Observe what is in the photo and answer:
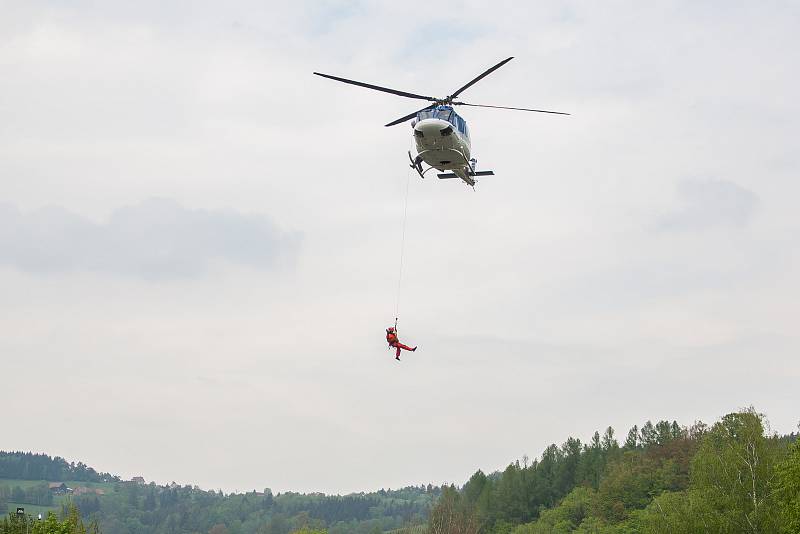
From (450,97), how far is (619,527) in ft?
246

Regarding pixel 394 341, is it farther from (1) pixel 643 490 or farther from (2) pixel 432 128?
(1) pixel 643 490

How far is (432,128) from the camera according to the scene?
47031 millimetres

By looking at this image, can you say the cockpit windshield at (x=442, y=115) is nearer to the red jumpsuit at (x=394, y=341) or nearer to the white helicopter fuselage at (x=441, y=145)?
the white helicopter fuselage at (x=441, y=145)

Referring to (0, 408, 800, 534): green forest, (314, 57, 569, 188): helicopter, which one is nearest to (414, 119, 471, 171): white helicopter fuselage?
(314, 57, 569, 188): helicopter

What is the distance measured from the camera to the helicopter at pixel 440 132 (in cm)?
4728

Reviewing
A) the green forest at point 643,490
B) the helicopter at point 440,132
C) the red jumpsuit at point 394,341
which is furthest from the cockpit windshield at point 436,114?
the green forest at point 643,490

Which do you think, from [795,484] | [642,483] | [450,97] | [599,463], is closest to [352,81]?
[450,97]

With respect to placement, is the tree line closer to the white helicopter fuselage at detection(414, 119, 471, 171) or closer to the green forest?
the green forest

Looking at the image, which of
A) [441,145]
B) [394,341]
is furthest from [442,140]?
[394,341]

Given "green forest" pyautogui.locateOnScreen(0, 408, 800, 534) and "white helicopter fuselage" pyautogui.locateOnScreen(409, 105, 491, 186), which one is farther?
"green forest" pyautogui.locateOnScreen(0, 408, 800, 534)

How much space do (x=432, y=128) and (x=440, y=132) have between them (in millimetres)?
476

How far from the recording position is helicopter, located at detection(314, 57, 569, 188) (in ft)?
155

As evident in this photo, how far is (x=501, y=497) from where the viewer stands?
16600 centimetres

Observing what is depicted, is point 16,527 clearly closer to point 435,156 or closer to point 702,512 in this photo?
point 435,156
